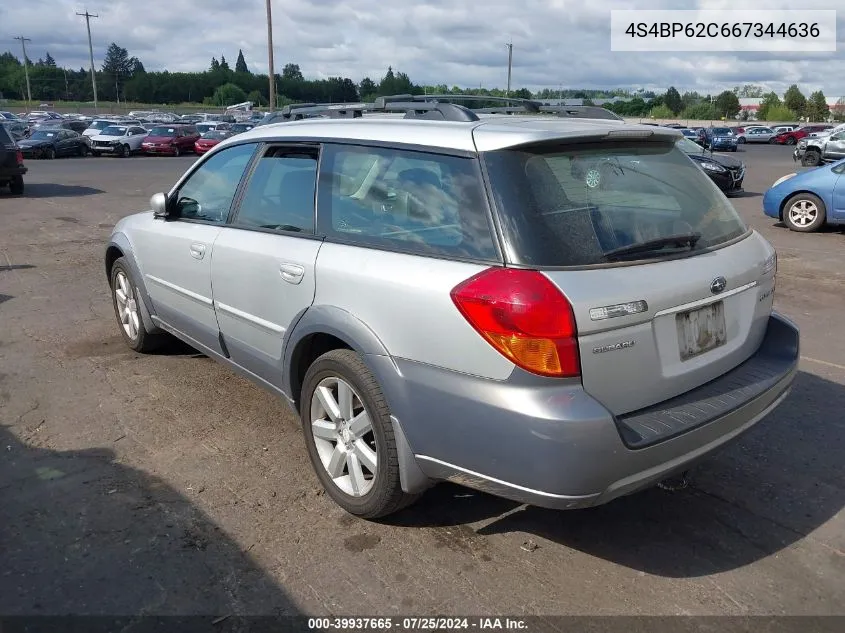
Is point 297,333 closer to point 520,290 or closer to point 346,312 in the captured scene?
point 346,312

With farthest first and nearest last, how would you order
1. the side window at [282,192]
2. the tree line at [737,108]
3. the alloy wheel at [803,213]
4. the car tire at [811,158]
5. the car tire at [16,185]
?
1. the tree line at [737,108]
2. the car tire at [811,158]
3. the car tire at [16,185]
4. the alloy wheel at [803,213]
5. the side window at [282,192]

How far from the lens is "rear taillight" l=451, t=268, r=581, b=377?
2553 mm

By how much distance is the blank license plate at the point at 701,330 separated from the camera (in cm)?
289

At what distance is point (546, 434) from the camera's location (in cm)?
253

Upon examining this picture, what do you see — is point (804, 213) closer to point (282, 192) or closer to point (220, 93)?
point (282, 192)

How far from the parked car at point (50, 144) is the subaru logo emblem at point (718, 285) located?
111ft

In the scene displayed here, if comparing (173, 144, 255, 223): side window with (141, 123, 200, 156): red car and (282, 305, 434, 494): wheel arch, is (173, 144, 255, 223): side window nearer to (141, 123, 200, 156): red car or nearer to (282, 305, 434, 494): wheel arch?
(282, 305, 434, 494): wheel arch

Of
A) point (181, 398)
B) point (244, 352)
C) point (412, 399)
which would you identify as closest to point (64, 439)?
point (181, 398)

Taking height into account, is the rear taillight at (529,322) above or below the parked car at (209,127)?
below

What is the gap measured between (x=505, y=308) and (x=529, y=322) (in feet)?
0.33

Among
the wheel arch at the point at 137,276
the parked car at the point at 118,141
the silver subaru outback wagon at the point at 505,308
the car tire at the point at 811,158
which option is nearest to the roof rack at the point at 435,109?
the silver subaru outback wagon at the point at 505,308

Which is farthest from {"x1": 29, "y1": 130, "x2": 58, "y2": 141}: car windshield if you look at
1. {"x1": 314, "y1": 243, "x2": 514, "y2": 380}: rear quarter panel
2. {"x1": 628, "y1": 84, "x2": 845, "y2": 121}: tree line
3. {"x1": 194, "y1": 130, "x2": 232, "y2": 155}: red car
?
{"x1": 628, "y1": 84, "x2": 845, "y2": 121}: tree line

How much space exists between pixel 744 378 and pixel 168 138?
119 feet

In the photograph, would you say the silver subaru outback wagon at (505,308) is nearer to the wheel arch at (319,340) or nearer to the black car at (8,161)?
the wheel arch at (319,340)
